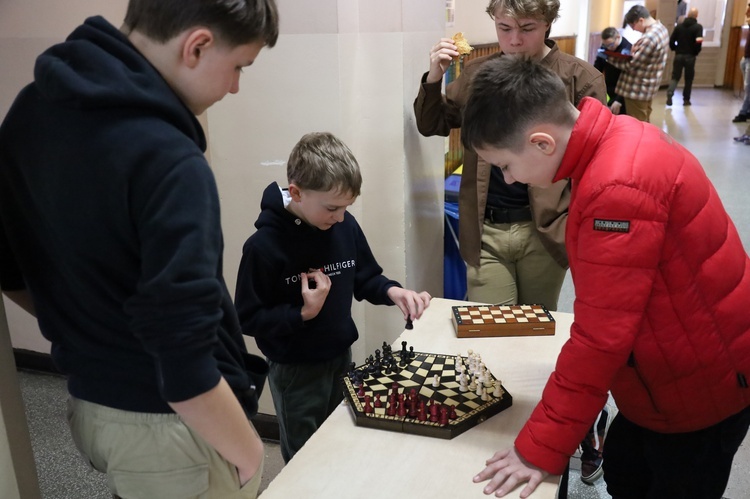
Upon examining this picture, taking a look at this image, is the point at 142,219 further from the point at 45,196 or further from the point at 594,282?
the point at 594,282

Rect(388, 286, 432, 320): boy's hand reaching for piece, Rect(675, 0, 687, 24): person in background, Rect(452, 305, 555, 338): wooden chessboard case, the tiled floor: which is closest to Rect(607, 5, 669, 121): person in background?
the tiled floor

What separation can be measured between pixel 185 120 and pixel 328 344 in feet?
3.79

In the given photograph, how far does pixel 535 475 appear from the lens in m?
1.33

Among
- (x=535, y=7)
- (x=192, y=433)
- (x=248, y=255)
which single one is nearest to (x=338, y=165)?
(x=248, y=255)

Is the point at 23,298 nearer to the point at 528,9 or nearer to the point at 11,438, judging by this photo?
the point at 11,438

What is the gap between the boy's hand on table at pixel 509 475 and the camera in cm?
131

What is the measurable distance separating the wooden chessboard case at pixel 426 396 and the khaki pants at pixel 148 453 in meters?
0.48

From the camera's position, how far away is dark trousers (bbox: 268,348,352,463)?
6.63 ft

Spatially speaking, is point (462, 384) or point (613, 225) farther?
point (462, 384)

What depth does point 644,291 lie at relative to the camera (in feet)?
4.15

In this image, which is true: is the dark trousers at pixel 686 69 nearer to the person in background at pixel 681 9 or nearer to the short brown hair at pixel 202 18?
the person in background at pixel 681 9

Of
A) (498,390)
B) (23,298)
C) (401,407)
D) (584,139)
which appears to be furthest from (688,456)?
(23,298)

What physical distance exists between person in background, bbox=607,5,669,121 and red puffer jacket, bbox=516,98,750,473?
5113 millimetres

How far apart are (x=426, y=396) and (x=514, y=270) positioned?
4.06 feet
